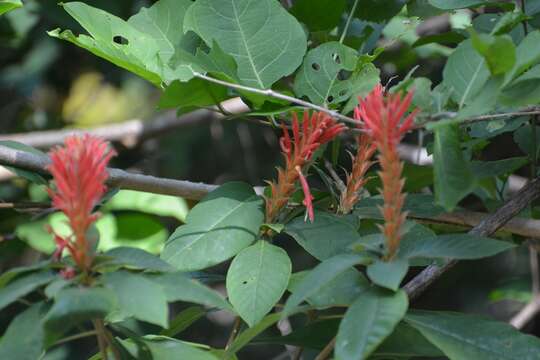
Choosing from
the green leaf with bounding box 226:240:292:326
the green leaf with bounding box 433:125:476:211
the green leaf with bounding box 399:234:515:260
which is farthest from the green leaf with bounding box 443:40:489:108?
the green leaf with bounding box 226:240:292:326

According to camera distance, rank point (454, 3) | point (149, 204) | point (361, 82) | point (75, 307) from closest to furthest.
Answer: point (75, 307) → point (361, 82) → point (454, 3) → point (149, 204)

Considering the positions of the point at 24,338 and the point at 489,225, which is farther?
the point at 489,225

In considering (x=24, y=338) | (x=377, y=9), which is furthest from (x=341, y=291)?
(x=377, y=9)

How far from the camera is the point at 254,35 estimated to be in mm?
1115

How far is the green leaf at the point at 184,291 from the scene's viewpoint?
0.78 metres

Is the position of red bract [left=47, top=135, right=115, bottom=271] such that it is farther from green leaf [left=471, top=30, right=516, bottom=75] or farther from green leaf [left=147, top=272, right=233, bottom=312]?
green leaf [left=471, top=30, right=516, bottom=75]

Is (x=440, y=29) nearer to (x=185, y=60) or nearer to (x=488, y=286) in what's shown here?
(x=488, y=286)

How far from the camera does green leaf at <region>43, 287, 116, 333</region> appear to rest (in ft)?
2.37

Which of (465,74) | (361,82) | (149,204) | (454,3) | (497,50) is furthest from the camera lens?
(149,204)

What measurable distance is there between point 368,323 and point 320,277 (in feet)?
0.21

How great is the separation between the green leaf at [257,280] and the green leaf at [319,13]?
0.45m

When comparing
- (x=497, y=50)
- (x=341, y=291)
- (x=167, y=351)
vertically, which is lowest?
(x=167, y=351)

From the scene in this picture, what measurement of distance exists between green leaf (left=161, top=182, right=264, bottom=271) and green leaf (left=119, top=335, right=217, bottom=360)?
0.29 ft

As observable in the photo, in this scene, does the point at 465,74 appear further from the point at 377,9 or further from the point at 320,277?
the point at 377,9
